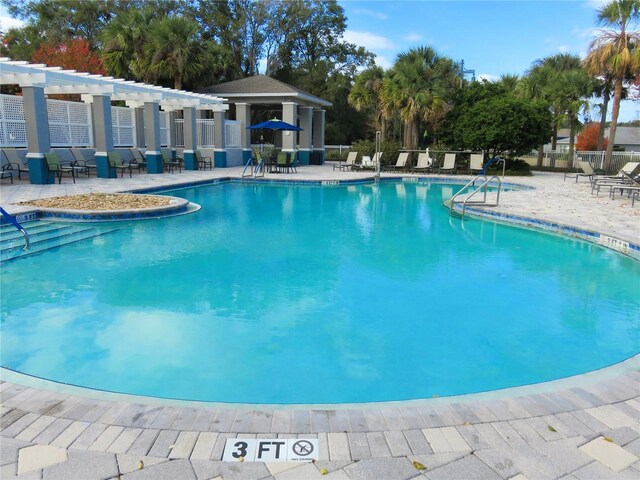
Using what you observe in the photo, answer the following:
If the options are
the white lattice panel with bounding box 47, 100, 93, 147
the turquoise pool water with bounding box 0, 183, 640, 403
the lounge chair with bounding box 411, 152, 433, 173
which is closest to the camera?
the turquoise pool water with bounding box 0, 183, 640, 403

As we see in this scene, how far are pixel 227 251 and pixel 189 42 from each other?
19.1m

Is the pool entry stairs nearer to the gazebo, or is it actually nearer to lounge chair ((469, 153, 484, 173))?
the gazebo

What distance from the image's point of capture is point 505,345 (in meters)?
4.50

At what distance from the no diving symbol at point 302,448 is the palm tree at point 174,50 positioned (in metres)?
23.3

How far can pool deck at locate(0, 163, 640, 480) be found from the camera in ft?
7.61

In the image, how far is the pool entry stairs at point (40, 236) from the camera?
745cm

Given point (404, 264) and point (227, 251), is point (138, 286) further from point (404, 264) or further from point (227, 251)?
point (404, 264)

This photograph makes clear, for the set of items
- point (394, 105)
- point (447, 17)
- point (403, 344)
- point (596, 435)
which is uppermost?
point (447, 17)

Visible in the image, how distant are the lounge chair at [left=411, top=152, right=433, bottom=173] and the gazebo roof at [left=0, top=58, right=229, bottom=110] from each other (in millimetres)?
9236

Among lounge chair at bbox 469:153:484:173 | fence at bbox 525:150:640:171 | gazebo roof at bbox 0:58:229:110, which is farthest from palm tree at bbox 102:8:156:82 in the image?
fence at bbox 525:150:640:171

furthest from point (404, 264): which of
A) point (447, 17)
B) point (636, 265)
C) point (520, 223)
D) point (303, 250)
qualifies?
point (447, 17)

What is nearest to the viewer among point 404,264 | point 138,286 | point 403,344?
point 403,344

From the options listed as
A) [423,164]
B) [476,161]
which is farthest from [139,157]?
[476,161]

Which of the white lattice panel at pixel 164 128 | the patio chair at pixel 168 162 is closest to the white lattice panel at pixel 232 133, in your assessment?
the white lattice panel at pixel 164 128
